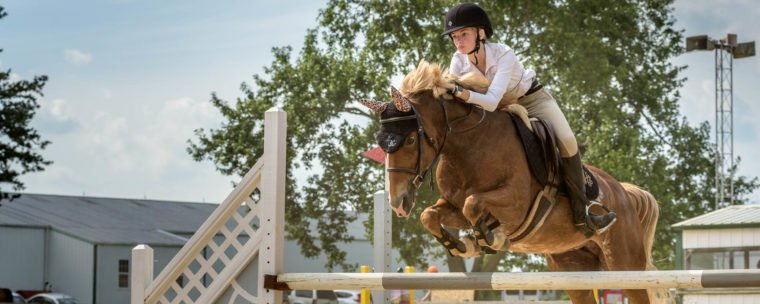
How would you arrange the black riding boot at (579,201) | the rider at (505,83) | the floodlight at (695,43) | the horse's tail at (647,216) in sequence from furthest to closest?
the floodlight at (695,43), the horse's tail at (647,216), the black riding boot at (579,201), the rider at (505,83)

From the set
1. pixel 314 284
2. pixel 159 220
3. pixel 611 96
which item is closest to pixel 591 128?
pixel 611 96

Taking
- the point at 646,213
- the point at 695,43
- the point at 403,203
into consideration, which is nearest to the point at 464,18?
the point at 403,203

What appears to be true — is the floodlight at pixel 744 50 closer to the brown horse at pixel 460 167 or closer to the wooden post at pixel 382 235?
the wooden post at pixel 382 235

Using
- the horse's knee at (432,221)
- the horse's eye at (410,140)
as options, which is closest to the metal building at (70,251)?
the horse's knee at (432,221)

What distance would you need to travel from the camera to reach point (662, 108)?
28.7 meters

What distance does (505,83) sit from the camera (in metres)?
5.22

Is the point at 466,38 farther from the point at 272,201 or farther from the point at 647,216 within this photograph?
the point at 647,216

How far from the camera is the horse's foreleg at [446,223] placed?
16.0 feet

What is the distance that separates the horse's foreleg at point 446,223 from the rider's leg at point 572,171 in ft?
2.35

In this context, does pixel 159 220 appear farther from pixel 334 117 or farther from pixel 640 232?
pixel 640 232

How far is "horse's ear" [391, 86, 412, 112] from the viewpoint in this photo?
476 cm

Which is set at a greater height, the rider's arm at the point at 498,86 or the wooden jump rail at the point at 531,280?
the rider's arm at the point at 498,86

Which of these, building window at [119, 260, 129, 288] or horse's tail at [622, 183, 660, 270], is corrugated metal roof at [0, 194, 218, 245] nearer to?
building window at [119, 260, 129, 288]

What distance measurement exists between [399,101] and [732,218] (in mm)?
→ 14287
